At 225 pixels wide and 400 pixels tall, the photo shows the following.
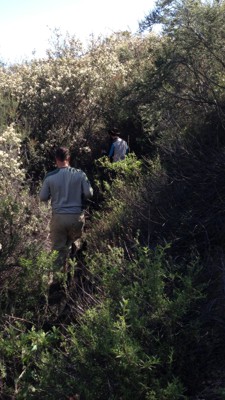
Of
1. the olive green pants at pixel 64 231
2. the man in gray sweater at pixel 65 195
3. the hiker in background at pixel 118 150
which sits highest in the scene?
the hiker in background at pixel 118 150

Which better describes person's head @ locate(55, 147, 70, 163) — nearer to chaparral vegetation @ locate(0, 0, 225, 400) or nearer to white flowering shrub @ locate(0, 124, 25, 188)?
chaparral vegetation @ locate(0, 0, 225, 400)

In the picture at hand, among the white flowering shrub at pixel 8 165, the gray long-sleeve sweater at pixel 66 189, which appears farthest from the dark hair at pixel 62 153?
the white flowering shrub at pixel 8 165

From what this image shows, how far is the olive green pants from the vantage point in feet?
26.0

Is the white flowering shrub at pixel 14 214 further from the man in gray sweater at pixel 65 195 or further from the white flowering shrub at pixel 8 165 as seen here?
the man in gray sweater at pixel 65 195

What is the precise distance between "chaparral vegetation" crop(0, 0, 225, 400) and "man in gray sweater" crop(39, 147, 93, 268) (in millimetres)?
344

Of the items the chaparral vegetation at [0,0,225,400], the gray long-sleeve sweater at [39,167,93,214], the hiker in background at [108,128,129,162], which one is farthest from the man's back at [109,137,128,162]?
the gray long-sleeve sweater at [39,167,93,214]

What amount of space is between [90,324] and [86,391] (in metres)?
0.57

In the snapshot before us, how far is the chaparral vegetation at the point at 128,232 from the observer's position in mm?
4812

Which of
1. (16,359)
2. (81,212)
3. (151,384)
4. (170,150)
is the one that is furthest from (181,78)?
(151,384)

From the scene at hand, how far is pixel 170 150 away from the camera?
8125mm

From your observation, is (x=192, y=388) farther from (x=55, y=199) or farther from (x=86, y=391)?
(x=55, y=199)

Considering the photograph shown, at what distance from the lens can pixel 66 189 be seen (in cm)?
784

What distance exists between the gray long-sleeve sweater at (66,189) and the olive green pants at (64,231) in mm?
80

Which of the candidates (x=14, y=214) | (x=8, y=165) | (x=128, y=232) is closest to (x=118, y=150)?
(x=8, y=165)
